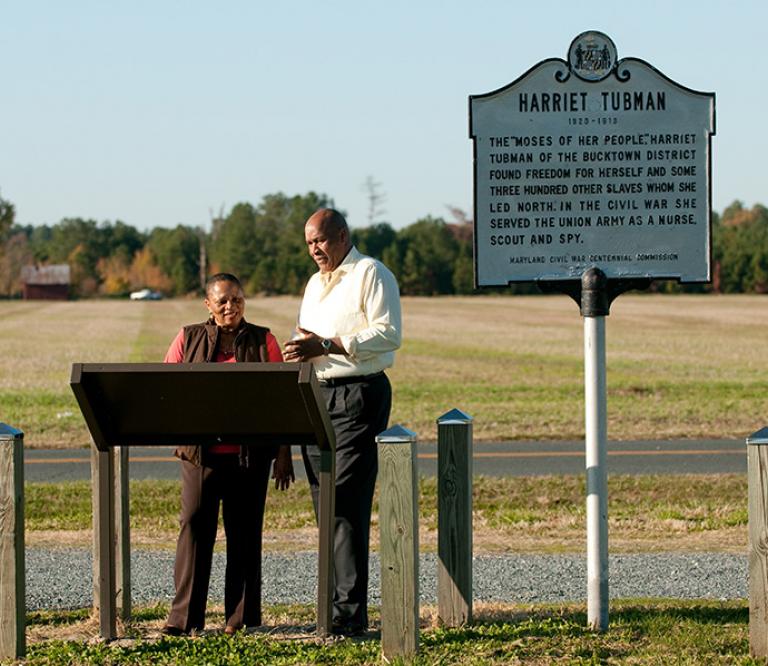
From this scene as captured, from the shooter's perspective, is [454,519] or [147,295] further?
[147,295]

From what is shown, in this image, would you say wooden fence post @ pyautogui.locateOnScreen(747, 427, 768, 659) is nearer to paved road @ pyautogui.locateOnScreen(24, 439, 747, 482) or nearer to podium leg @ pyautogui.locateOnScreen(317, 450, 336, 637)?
podium leg @ pyautogui.locateOnScreen(317, 450, 336, 637)

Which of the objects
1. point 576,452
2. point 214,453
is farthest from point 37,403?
point 214,453

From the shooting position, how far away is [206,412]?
634 cm

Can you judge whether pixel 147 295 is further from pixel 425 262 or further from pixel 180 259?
pixel 425 262

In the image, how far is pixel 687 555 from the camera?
29.5 feet

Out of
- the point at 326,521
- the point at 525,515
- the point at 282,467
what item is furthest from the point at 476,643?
the point at 525,515

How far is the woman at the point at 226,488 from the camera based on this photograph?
21.6 ft

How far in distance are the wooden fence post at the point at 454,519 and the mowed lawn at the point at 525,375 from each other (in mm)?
9332

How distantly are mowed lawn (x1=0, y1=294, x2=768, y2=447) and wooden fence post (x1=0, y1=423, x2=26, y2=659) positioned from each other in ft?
32.3

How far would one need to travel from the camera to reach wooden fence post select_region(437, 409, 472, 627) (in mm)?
6738

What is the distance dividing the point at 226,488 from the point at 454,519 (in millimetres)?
1057

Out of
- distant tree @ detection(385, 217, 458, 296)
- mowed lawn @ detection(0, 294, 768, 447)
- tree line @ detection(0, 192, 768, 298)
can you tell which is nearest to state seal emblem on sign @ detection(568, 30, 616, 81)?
mowed lawn @ detection(0, 294, 768, 447)

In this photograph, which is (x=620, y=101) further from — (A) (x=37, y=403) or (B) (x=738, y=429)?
(A) (x=37, y=403)

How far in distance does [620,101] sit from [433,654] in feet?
8.55
